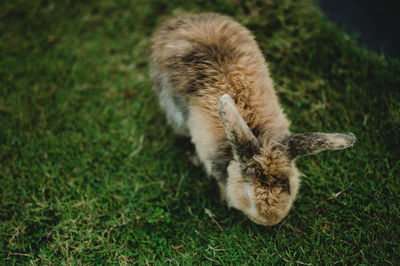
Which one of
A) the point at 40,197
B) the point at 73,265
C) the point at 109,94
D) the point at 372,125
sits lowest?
the point at 73,265

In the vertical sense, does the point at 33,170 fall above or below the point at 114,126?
below

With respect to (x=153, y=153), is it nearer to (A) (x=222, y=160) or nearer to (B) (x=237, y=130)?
(A) (x=222, y=160)

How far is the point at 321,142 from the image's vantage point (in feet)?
6.53

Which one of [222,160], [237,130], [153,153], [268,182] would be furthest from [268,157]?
[153,153]

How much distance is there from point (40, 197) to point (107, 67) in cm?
195

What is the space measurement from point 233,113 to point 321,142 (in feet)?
2.21

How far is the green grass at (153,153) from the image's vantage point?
8.90 ft

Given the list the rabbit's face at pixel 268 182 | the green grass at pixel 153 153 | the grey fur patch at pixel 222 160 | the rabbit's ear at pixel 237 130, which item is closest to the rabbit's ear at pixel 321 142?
the rabbit's face at pixel 268 182

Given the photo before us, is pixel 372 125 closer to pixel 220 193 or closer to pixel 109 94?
pixel 220 193

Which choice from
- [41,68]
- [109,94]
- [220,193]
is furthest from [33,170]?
[220,193]

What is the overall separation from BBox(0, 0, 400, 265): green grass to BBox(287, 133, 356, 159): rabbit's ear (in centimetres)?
99

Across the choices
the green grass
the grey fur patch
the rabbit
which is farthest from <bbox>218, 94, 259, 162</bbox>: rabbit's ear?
the green grass

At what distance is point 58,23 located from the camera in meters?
4.47

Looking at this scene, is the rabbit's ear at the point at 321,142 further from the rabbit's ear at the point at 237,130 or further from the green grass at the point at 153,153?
the green grass at the point at 153,153
